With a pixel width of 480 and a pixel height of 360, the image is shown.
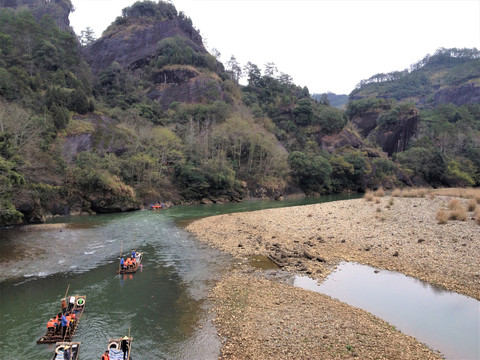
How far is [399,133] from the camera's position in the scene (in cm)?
10044

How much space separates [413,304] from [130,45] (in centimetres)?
10711

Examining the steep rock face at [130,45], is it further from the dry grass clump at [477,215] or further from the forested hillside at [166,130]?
the dry grass clump at [477,215]

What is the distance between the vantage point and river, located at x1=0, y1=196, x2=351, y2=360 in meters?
11.0

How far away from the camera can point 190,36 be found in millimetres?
108625

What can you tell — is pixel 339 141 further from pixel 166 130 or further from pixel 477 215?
pixel 477 215

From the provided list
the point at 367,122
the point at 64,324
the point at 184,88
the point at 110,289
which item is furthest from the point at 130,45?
the point at 64,324

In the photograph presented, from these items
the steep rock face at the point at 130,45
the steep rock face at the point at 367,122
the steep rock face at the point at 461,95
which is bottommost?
the steep rock face at the point at 367,122

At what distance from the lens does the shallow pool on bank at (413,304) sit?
35.7ft

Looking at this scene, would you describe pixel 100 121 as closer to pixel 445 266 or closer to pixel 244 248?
pixel 244 248

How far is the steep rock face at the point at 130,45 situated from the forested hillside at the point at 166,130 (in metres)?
0.41

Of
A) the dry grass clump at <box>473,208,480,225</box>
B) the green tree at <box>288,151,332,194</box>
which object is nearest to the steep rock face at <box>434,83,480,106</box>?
the green tree at <box>288,151,332,194</box>

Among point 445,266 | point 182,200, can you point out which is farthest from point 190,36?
point 445,266

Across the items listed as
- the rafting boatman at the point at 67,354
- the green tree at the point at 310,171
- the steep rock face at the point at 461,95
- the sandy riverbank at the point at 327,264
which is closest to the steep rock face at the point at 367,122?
the green tree at the point at 310,171

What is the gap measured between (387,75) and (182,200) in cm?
18823
